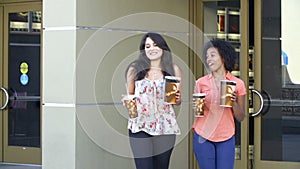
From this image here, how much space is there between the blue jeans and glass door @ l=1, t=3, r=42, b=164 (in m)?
4.51

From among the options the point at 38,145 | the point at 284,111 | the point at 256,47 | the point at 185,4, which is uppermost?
the point at 185,4

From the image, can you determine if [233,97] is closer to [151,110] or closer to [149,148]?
[151,110]

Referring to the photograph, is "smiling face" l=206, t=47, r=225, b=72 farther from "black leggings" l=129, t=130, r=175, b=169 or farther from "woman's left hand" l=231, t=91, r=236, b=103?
"black leggings" l=129, t=130, r=175, b=169

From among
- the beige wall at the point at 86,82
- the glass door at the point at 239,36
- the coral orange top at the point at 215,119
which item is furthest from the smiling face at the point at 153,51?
the glass door at the point at 239,36

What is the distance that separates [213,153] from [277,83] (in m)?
2.55

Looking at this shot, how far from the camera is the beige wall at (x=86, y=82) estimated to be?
307 inches

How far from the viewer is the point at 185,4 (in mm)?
9203

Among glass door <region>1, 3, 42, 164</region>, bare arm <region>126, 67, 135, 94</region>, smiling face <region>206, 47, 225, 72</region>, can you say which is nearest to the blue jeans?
smiling face <region>206, 47, 225, 72</region>

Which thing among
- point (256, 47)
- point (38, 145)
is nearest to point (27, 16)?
point (38, 145)

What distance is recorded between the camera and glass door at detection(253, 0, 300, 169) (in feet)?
27.6

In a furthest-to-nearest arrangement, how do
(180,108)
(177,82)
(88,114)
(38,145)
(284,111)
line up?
(38,145) < (180,108) < (284,111) < (88,114) < (177,82)

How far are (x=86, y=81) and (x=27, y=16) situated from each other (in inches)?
119

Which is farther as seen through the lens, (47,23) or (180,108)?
(180,108)

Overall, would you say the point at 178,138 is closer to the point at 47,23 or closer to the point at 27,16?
the point at 47,23
